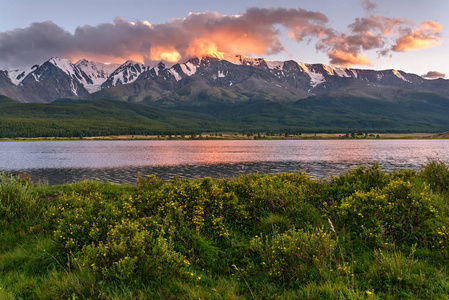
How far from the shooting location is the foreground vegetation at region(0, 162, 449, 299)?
22.4 ft

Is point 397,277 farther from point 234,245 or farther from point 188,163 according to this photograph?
point 188,163

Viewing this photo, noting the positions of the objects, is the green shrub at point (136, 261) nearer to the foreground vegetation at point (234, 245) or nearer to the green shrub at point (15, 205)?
the foreground vegetation at point (234, 245)

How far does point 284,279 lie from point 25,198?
39.9ft

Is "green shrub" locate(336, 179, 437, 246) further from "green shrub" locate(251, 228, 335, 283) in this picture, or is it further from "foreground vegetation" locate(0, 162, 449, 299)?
"green shrub" locate(251, 228, 335, 283)

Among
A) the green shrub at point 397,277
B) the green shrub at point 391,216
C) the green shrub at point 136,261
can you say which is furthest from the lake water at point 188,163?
the green shrub at point 397,277

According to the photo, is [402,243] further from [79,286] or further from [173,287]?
[79,286]

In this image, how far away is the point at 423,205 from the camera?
9.58 meters

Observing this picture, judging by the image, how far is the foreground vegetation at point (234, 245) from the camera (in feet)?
22.4

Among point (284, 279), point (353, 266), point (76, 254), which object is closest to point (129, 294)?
point (76, 254)

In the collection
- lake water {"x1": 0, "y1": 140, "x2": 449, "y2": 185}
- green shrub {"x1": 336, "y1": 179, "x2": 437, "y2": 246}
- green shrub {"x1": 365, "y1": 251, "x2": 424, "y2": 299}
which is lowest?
lake water {"x1": 0, "y1": 140, "x2": 449, "y2": 185}

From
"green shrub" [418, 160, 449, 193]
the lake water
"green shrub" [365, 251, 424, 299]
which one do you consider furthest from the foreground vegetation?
the lake water

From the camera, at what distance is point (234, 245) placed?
9.47 m

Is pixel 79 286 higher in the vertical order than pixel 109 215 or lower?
lower

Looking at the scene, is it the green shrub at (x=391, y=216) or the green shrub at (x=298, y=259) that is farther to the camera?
the green shrub at (x=391, y=216)
